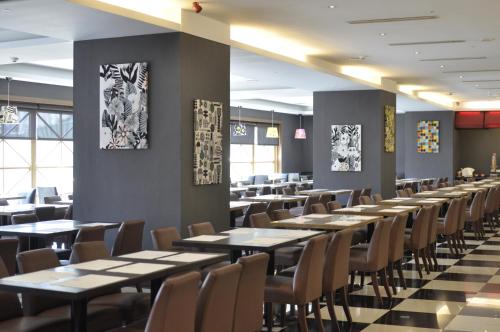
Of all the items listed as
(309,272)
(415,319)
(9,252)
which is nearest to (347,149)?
(415,319)

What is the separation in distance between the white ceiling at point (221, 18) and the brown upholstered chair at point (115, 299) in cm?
212

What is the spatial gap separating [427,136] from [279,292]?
15.4 meters

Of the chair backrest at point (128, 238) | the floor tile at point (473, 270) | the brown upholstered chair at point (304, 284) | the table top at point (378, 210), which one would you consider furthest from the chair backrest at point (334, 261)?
the floor tile at point (473, 270)

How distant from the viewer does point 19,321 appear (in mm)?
3717

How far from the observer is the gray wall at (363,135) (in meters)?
12.9

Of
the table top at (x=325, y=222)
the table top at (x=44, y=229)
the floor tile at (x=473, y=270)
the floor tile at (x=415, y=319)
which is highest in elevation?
the table top at (x=325, y=222)

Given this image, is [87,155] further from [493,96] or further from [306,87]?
[493,96]

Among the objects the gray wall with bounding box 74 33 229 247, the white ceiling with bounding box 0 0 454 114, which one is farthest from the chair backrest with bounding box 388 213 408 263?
the white ceiling with bounding box 0 0 454 114

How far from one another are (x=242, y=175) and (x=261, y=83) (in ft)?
19.5

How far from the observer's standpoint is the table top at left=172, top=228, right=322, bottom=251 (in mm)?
4840

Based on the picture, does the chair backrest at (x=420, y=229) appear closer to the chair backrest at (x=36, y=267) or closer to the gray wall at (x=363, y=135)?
the chair backrest at (x=36, y=267)

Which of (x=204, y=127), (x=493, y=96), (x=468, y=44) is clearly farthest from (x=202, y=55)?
(x=493, y=96)

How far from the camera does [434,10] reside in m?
7.32

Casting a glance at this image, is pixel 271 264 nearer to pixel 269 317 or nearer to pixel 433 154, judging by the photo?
pixel 269 317
